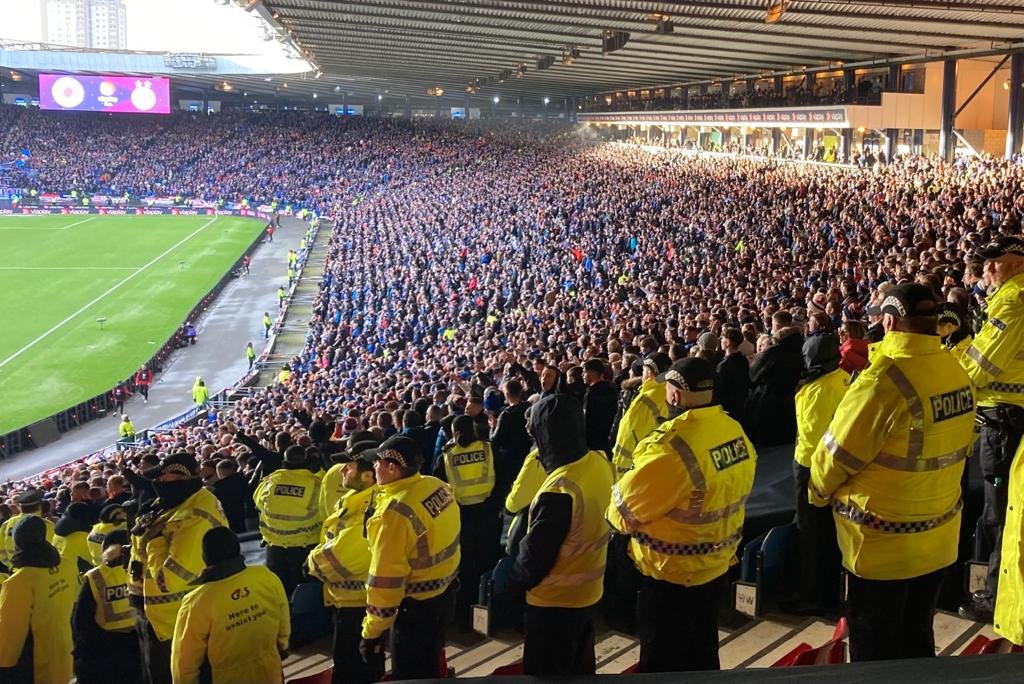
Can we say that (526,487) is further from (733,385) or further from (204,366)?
(204,366)

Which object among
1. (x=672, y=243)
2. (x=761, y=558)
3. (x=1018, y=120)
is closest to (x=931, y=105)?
(x=1018, y=120)

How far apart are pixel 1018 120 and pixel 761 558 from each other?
25.2 m

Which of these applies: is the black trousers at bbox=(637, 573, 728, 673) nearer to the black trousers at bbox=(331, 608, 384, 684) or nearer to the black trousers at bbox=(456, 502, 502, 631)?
the black trousers at bbox=(331, 608, 384, 684)

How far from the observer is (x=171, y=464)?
18.3 ft

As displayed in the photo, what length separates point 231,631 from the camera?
478 cm

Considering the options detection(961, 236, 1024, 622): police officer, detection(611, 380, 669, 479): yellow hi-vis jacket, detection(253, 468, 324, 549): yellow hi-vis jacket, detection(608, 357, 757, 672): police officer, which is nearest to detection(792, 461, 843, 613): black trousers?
detection(608, 357, 757, 672): police officer

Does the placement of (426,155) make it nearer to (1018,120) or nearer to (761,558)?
(1018,120)

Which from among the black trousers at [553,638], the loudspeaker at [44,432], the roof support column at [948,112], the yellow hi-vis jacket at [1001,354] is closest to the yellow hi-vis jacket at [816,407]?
Result: the yellow hi-vis jacket at [1001,354]

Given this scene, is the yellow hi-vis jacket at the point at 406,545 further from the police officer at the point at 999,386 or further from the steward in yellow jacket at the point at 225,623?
the police officer at the point at 999,386

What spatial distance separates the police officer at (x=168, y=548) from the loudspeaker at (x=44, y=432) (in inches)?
755

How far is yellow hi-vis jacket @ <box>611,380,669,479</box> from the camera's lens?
6.02 meters

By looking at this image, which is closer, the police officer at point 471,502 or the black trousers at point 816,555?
the black trousers at point 816,555

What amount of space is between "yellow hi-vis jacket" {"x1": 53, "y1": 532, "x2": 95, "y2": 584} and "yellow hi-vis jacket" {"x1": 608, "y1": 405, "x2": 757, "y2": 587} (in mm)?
4115

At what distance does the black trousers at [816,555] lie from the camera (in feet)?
16.1
